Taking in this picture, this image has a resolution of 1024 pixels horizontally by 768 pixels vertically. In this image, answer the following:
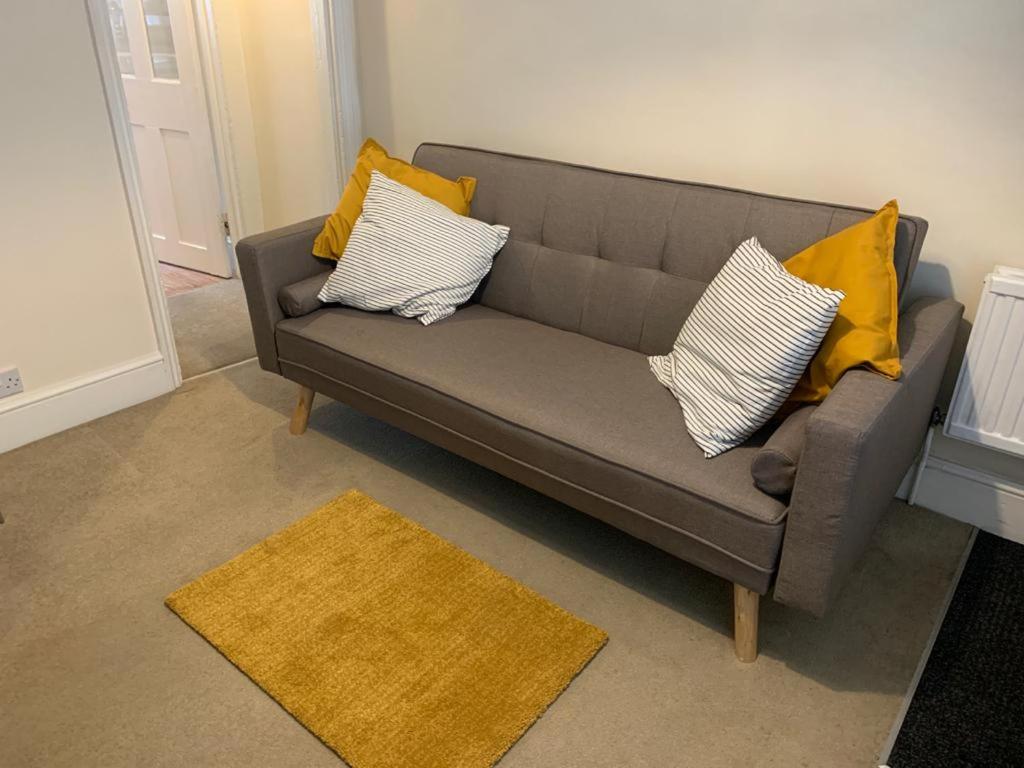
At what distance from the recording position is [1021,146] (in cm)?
194

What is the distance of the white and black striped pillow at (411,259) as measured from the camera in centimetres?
243

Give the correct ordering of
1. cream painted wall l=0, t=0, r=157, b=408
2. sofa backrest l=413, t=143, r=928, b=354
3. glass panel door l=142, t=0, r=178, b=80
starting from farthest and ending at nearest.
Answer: glass panel door l=142, t=0, r=178, b=80 < cream painted wall l=0, t=0, r=157, b=408 < sofa backrest l=413, t=143, r=928, b=354

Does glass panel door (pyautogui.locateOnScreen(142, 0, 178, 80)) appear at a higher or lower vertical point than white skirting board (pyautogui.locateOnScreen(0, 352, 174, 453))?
higher

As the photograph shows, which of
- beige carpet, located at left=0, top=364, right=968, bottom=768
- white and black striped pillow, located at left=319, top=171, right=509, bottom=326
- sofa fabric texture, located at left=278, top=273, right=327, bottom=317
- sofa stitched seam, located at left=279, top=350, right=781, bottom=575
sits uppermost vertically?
white and black striped pillow, located at left=319, top=171, right=509, bottom=326

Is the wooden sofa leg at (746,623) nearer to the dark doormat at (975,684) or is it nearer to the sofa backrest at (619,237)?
the dark doormat at (975,684)

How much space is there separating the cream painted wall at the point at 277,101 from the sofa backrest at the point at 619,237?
3.49 ft

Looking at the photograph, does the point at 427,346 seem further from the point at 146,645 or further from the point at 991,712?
the point at 991,712

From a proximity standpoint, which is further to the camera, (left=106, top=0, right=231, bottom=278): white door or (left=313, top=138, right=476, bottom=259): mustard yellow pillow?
(left=106, top=0, right=231, bottom=278): white door

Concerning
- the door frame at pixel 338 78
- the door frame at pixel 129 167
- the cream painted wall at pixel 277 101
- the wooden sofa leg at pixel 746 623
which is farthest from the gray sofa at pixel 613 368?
the cream painted wall at pixel 277 101

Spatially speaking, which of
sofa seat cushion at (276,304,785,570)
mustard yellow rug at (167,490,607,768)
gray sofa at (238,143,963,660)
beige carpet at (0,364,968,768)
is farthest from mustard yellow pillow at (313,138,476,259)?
mustard yellow rug at (167,490,607,768)

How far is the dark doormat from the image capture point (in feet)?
5.19

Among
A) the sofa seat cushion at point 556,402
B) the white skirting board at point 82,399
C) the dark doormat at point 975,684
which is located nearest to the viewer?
the dark doormat at point 975,684

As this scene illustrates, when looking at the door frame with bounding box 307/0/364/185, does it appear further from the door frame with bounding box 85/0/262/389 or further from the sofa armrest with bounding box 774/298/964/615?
the sofa armrest with bounding box 774/298/964/615

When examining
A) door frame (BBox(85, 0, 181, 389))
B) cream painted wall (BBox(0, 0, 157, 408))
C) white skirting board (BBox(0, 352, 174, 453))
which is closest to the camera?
cream painted wall (BBox(0, 0, 157, 408))
